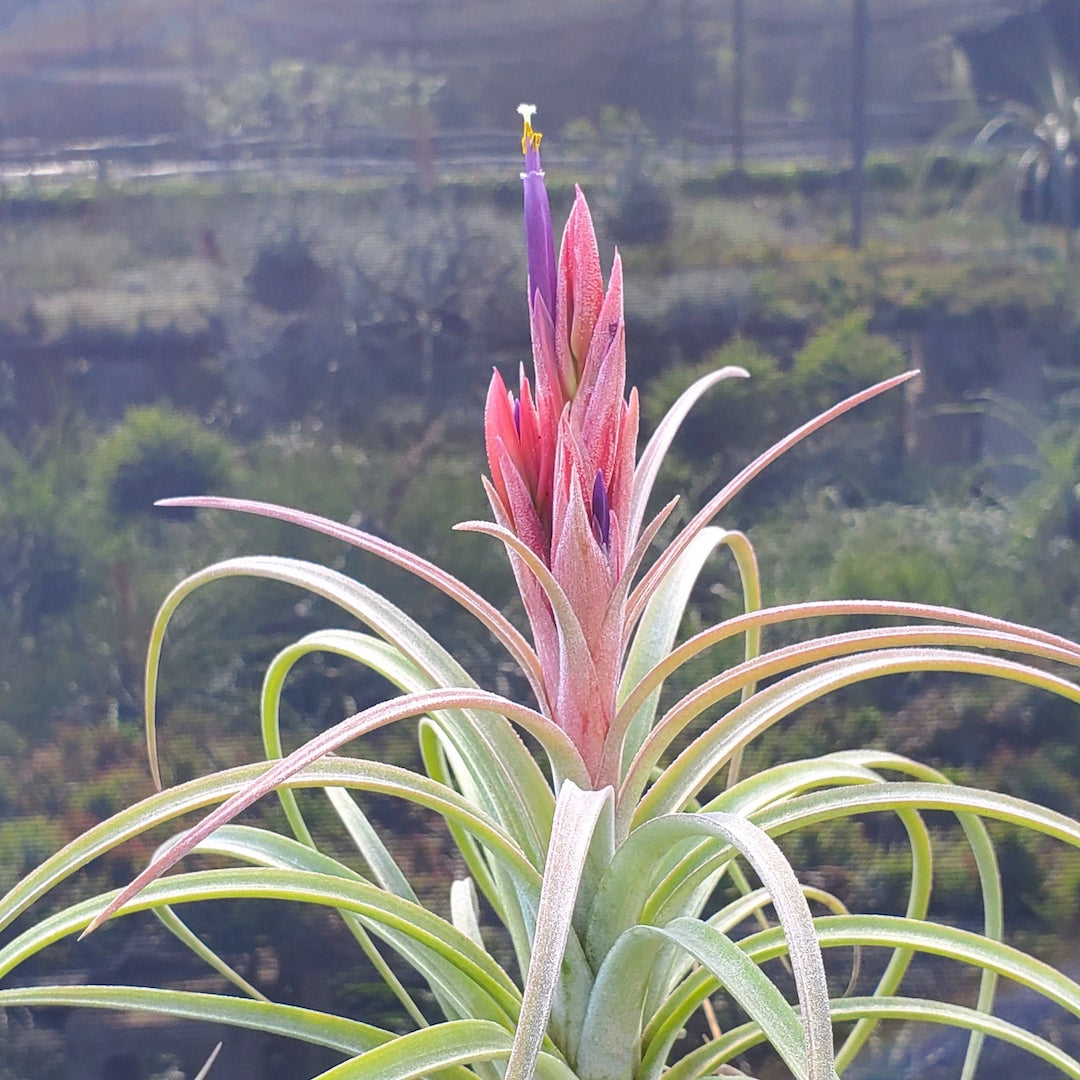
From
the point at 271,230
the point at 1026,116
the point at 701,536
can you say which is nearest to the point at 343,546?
the point at 271,230

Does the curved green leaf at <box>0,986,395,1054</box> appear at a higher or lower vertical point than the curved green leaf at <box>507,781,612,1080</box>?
lower

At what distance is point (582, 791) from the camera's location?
39 centimetres

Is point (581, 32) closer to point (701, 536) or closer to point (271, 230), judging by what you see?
point (271, 230)

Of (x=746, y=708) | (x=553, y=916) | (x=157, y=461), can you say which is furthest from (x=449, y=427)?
(x=553, y=916)

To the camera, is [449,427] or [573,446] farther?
[449,427]

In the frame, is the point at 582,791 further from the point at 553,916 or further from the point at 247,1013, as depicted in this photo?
the point at 247,1013

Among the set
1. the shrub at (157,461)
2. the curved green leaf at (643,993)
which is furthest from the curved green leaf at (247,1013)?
the shrub at (157,461)

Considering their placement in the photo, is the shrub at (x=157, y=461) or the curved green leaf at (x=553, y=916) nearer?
the curved green leaf at (x=553, y=916)

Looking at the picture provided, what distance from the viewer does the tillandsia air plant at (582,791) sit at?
1.22 ft

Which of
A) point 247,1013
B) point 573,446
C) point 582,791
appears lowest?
point 247,1013

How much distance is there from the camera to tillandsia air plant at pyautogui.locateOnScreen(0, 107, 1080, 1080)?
37 cm

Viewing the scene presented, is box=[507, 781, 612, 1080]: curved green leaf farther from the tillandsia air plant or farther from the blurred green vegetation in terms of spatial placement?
the blurred green vegetation

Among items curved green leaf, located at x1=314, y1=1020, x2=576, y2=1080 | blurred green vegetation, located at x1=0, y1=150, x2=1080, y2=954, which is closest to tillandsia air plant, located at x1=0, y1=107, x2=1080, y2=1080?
curved green leaf, located at x1=314, y1=1020, x2=576, y2=1080

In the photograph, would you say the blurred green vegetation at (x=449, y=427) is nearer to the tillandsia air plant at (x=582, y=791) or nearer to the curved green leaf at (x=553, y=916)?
the tillandsia air plant at (x=582, y=791)
